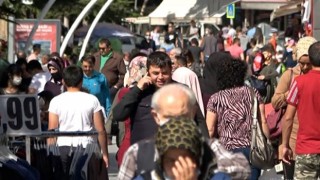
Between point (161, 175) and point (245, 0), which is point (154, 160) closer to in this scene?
point (161, 175)

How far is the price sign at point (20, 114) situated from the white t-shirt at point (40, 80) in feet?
20.3

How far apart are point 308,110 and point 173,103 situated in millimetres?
4325

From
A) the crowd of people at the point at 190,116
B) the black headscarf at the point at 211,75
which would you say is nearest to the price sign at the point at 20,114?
the crowd of people at the point at 190,116

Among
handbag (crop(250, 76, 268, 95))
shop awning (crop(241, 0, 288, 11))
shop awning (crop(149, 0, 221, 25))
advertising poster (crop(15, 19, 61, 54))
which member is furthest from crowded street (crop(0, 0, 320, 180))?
shop awning (crop(241, 0, 288, 11))

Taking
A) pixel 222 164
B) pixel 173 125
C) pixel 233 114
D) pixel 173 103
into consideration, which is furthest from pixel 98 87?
pixel 173 125

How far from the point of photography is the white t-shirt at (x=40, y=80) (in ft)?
52.8

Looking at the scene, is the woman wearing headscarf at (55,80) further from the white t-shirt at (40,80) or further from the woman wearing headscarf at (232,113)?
the woman wearing headscarf at (232,113)

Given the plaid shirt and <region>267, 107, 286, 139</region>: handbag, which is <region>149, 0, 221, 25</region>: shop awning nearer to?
<region>267, 107, 286, 139</region>: handbag

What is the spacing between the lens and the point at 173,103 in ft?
16.7

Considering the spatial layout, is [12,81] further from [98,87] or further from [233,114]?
[233,114]

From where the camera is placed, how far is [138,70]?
11.4 m

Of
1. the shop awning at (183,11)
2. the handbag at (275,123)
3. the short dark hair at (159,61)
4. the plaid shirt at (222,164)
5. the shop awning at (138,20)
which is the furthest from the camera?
the shop awning at (138,20)

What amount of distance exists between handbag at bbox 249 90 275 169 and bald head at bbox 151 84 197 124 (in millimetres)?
4425

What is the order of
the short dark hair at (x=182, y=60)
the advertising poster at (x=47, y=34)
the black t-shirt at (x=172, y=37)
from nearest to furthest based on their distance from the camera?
the short dark hair at (x=182, y=60), the advertising poster at (x=47, y=34), the black t-shirt at (x=172, y=37)
